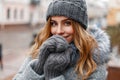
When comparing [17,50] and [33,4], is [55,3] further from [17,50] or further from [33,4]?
[33,4]

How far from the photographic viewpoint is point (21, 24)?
113 feet

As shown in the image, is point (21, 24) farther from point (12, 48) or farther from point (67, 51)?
point (67, 51)

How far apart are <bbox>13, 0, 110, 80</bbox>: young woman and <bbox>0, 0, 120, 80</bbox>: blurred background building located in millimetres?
6532

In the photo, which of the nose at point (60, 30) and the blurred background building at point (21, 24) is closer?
the nose at point (60, 30)

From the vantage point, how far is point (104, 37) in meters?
2.21

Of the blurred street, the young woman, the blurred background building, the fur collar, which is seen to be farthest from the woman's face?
the blurred street

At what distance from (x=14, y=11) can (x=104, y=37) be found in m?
31.2

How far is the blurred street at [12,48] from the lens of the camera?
14238 millimetres

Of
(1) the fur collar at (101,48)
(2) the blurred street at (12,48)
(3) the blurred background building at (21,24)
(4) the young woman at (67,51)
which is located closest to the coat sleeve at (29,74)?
(4) the young woman at (67,51)

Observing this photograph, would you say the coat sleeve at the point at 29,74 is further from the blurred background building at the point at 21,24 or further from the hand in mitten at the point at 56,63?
the blurred background building at the point at 21,24

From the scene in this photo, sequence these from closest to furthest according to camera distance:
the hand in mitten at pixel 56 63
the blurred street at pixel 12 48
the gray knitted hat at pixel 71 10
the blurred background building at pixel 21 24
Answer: the hand in mitten at pixel 56 63 → the gray knitted hat at pixel 71 10 → the blurred street at pixel 12 48 → the blurred background building at pixel 21 24

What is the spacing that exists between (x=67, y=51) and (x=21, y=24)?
Result: 32.8 metres

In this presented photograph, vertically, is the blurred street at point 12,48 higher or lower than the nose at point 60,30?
lower

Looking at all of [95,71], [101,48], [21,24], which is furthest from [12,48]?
[95,71]
